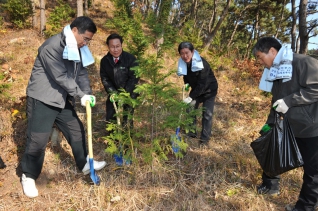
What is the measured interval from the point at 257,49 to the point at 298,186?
214 cm

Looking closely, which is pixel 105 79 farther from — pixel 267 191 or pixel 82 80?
pixel 267 191

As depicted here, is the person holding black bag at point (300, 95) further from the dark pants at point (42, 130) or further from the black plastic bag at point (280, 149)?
the dark pants at point (42, 130)

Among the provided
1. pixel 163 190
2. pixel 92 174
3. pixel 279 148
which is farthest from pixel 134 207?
pixel 279 148

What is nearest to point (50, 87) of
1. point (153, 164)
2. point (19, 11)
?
point (153, 164)

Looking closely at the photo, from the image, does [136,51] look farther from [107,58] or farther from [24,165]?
[24,165]

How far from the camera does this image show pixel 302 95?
2.08m

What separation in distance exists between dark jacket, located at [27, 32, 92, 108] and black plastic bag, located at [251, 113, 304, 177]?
7.29 feet

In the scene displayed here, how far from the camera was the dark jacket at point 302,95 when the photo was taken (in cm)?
205

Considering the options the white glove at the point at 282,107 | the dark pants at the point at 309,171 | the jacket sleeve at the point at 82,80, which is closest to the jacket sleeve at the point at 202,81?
the white glove at the point at 282,107

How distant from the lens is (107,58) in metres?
3.41

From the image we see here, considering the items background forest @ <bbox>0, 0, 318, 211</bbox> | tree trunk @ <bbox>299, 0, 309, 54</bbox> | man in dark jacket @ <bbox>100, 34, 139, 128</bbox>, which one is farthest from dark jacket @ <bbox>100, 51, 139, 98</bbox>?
tree trunk @ <bbox>299, 0, 309, 54</bbox>

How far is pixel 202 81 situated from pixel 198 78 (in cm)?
9

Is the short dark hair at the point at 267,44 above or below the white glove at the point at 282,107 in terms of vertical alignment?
above

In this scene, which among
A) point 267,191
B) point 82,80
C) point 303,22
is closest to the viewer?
point 267,191
